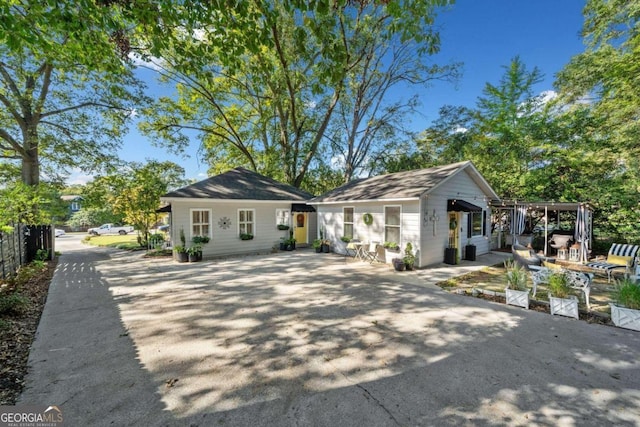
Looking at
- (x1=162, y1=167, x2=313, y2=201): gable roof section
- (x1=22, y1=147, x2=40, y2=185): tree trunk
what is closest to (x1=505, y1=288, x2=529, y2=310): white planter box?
(x1=162, y1=167, x2=313, y2=201): gable roof section

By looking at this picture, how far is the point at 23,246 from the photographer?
31.8 feet

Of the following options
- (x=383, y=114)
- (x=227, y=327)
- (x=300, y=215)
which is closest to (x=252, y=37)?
(x=227, y=327)

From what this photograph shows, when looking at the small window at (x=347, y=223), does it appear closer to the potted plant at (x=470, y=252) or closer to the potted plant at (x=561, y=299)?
the potted plant at (x=470, y=252)

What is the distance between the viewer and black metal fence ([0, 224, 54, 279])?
278 inches

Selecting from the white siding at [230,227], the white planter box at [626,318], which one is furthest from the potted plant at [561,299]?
the white siding at [230,227]

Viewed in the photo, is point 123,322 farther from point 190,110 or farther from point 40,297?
point 190,110

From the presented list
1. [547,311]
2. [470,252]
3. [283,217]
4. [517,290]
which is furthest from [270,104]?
[547,311]

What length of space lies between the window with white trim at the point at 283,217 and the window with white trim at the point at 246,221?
150 centimetres

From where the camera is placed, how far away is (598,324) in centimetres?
459

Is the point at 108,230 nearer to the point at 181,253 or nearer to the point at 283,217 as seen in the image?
the point at 181,253

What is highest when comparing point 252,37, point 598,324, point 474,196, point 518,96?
point 518,96

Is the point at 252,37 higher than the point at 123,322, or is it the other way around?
the point at 252,37

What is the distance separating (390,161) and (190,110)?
1666 centimetres

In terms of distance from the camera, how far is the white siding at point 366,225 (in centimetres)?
935
